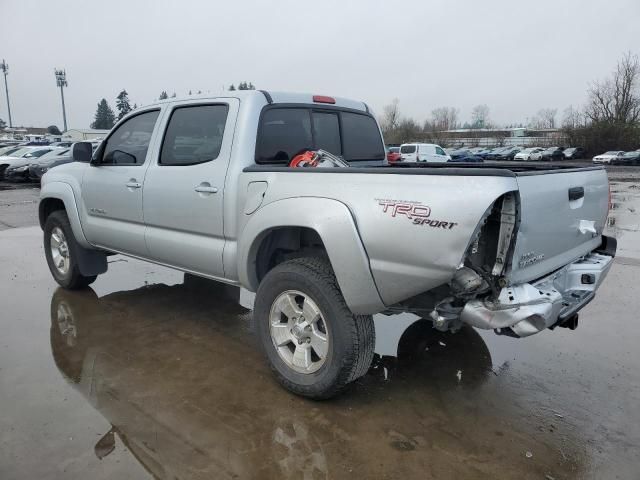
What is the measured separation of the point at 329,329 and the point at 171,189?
1.82m

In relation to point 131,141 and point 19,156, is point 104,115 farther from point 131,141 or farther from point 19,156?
point 131,141

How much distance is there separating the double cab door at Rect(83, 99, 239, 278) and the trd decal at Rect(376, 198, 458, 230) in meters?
1.42

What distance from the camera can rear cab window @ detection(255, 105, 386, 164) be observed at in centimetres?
385

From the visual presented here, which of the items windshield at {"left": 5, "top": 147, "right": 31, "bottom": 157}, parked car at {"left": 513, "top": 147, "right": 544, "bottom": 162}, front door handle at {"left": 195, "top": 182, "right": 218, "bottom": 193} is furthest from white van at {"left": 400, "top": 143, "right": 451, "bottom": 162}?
front door handle at {"left": 195, "top": 182, "right": 218, "bottom": 193}

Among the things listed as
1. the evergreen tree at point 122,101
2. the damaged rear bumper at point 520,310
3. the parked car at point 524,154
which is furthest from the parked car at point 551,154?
the evergreen tree at point 122,101

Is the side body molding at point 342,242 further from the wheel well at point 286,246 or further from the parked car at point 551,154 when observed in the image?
the parked car at point 551,154

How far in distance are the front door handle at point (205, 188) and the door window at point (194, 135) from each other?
0.65ft

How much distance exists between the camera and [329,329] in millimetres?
3104

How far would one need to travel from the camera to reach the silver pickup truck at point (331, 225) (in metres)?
2.64

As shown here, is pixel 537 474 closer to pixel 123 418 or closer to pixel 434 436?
pixel 434 436

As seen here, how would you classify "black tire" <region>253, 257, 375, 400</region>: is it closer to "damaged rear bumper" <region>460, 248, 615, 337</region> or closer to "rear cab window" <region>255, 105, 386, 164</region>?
"damaged rear bumper" <region>460, 248, 615, 337</region>

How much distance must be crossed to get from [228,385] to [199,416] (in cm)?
44

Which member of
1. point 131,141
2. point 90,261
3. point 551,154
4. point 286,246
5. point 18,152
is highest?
point 131,141

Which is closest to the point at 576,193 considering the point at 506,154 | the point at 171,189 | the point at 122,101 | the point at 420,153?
the point at 171,189
